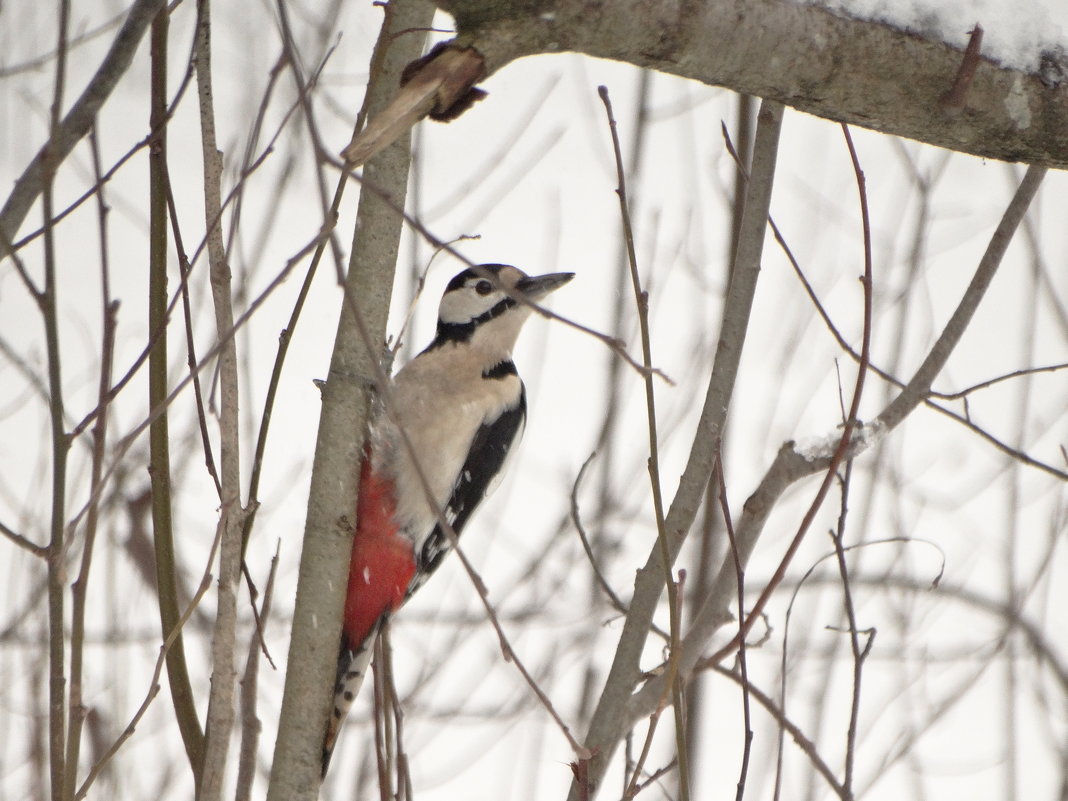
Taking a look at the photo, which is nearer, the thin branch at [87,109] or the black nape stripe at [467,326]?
the thin branch at [87,109]

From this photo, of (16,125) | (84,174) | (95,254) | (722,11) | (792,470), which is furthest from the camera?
(95,254)

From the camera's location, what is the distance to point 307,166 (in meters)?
Result: 4.61

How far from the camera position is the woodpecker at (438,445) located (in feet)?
9.29

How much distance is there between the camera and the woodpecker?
2830mm

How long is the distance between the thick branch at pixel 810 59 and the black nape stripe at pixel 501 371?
1689mm

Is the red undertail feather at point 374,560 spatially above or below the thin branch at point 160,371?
above

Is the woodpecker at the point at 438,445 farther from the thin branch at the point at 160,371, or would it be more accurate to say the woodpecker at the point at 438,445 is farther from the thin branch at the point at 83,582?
the thin branch at the point at 83,582

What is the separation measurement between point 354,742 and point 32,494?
186cm

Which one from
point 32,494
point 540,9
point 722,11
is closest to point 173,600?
point 540,9

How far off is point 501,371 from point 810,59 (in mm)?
1807

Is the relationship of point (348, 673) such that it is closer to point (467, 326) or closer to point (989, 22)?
point (467, 326)

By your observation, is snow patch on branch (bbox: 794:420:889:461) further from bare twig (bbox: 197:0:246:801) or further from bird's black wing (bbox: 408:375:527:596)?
bird's black wing (bbox: 408:375:527:596)

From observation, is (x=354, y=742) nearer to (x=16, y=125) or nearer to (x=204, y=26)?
(x=16, y=125)

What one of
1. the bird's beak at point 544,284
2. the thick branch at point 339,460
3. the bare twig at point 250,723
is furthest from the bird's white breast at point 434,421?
the bare twig at point 250,723
